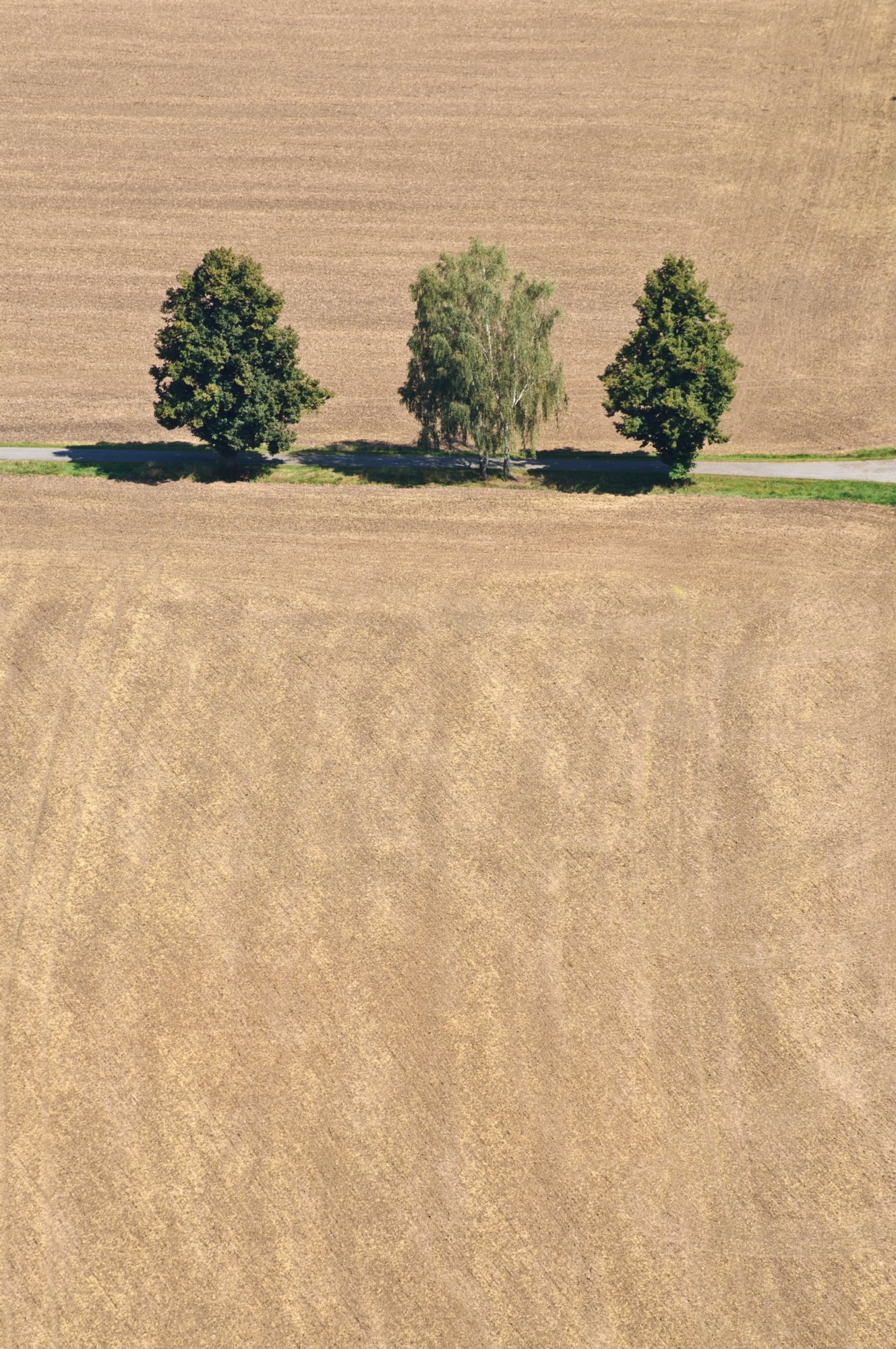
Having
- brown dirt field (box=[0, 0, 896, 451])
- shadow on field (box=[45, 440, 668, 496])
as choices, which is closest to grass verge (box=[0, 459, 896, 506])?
shadow on field (box=[45, 440, 668, 496])

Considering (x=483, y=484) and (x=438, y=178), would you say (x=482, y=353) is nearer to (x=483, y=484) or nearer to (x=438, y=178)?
(x=483, y=484)

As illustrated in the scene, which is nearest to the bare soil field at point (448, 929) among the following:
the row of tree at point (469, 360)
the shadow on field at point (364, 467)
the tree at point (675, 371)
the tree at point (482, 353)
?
the shadow on field at point (364, 467)

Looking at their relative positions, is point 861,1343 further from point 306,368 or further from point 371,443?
point 306,368

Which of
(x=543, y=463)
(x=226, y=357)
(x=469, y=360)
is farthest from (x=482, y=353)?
(x=226, y=357)

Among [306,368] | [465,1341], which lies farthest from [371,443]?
[465,1341]

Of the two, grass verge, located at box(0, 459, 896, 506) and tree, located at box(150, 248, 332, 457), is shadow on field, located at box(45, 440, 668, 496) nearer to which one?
grass verge, located at box(0, 459, 896, 506)

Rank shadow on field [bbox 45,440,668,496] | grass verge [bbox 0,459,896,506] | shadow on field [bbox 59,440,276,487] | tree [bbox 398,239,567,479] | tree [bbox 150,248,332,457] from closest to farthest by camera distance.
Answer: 1. tree [bbox 150,248,332,457]
2. tree [bbox 398,239,567,479]
3. grass verge [bbox 0,459,896,506]
4. shadow on field [bbox 45,440,668,496]
5. shadow on field [bbox 59,440,276,487]
